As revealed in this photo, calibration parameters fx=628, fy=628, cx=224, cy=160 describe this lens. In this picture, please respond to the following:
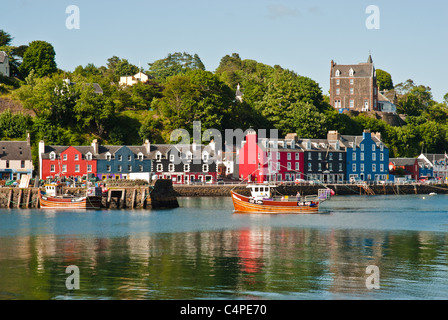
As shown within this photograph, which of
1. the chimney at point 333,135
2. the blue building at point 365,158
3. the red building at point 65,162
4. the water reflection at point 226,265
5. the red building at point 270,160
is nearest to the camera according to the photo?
the water reflection at point 226,265

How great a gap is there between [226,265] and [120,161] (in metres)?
60.9

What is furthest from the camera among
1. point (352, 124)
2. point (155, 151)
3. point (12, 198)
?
point (352, 124)

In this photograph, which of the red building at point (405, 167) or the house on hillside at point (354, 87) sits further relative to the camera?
the house on hillside at point (354, 87)

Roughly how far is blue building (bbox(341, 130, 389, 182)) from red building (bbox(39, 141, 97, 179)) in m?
44.0

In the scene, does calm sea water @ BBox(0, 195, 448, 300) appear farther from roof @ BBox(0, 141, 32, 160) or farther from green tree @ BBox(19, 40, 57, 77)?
green tree @ BBox(19, 40, 57, 77)

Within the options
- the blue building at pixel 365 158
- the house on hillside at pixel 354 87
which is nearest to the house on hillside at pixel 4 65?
the blue building at pixel 365 158

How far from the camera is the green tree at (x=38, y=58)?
118812 millimetres

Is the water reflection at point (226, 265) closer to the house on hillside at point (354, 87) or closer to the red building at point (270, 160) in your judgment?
the red building at point (270, 160)

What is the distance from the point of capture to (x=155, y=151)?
3728 inches

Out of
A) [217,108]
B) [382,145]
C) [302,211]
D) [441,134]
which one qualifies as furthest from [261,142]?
[441,134]

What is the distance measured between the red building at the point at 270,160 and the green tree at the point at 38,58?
1727 inches
